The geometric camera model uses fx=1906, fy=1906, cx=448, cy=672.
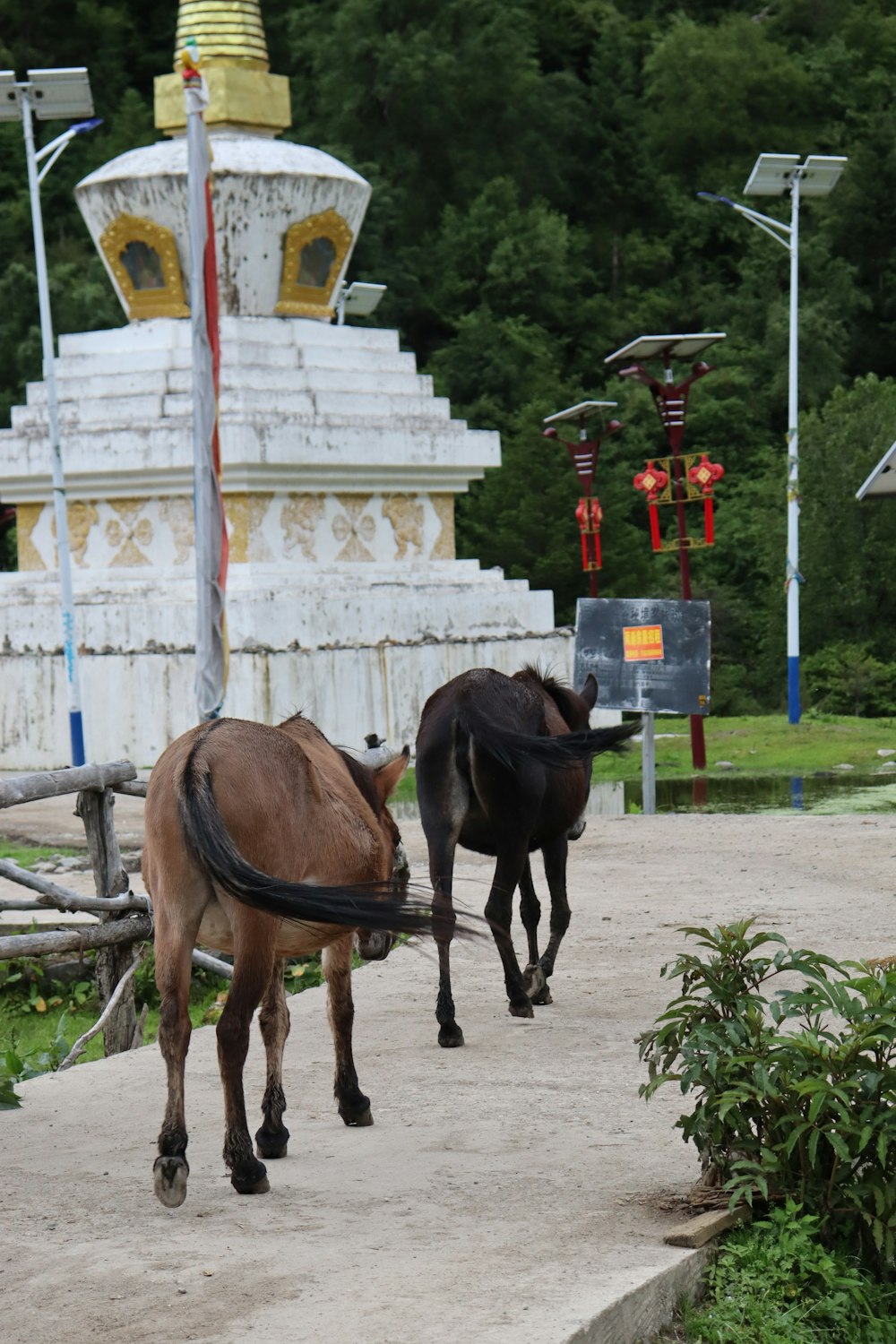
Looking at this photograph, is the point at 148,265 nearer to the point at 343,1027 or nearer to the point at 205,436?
the point at 205,436

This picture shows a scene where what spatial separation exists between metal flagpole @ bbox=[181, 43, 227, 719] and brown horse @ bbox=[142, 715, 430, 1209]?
13.3ft

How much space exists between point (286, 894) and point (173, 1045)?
0.51m

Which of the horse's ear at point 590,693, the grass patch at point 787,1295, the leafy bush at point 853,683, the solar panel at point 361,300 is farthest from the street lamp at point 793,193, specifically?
the grass patch at point 787,1295

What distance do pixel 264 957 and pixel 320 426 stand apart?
42.1ft

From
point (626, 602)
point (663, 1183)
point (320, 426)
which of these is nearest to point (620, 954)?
point (663, 1183)

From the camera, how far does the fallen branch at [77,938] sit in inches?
267

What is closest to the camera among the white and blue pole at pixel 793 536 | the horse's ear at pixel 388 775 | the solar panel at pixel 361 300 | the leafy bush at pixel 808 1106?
the leafy bush at pixel 808 1106

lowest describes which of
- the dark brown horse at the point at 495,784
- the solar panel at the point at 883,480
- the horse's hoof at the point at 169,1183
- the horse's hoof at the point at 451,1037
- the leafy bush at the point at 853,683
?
the leafy bush at the point at 853,683

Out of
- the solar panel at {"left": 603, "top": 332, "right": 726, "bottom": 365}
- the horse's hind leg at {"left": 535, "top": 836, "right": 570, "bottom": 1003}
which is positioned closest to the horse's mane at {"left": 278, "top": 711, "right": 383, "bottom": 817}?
the horse's hind leg at {"left": 535, "top": 836, "right": 570, "bottom": 1003}

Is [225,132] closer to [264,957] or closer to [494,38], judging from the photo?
[264,957]

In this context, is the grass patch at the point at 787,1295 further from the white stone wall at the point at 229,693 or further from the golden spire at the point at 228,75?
the golden spire at the point at 228,75

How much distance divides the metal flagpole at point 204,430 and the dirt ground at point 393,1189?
2.05 m

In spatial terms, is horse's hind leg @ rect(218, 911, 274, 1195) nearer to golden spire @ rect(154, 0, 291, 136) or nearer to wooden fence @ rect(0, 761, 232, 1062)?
wooden fence @ rect(0, 761, 232, 1062)

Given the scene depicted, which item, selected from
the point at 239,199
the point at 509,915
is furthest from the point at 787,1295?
the point at 239,199
